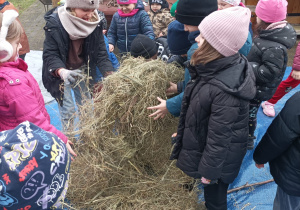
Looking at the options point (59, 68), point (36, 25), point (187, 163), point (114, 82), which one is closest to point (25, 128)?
point (114, 82)

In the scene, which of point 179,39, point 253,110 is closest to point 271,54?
point 253,110

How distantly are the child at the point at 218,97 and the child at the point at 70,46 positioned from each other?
3.64ft

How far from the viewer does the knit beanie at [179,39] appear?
2457 millimetres

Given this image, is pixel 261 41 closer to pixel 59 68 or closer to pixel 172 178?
pixel 172 178

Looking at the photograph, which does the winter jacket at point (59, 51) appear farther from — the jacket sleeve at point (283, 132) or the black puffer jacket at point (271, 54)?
the jacket sleeve at point (283, 132)

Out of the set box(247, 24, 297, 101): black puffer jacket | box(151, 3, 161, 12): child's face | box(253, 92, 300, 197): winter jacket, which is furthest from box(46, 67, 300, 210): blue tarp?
box(151, 3, 161, 12): child's face

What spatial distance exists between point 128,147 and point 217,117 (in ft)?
3.00

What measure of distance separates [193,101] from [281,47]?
1.41 m

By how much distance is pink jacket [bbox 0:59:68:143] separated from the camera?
182 centimetres

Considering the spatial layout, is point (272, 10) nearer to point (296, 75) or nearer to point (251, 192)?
point (296, 75)

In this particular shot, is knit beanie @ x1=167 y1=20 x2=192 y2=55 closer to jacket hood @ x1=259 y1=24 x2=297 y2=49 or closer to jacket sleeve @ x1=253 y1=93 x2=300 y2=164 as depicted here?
jacket hood @ x1=259 y1=24 x2=297 y2=49

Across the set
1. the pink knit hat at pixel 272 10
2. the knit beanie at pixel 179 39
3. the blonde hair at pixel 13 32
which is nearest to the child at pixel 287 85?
the pink knit hat at pixel 272 10

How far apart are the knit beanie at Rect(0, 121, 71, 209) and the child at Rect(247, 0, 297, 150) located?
217cm

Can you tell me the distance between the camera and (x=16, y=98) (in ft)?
5.98
